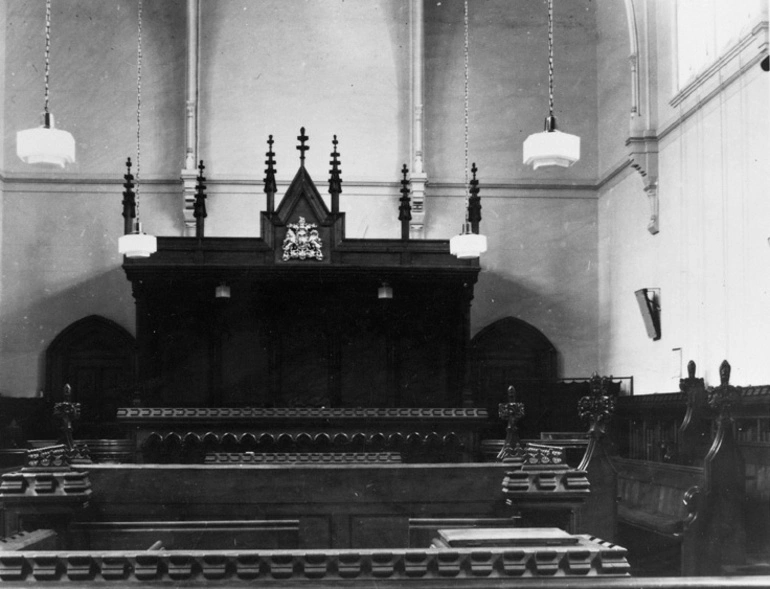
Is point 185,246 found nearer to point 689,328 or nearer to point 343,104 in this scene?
point 343,104

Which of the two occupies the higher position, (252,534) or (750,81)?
(750,81)

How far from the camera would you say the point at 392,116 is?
16.1m

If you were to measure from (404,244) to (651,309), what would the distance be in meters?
3.65

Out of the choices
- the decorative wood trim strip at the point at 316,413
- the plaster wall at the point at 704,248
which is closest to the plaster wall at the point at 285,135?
the plaster wall at the point at 704,248

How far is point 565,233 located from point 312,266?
16.5ft

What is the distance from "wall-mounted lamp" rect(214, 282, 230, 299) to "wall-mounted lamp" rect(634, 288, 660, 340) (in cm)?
584

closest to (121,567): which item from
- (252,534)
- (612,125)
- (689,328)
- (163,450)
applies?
(252,534)

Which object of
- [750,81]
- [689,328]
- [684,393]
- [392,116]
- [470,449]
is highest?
[392,116]

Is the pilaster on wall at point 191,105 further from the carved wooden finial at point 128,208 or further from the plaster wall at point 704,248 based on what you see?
the plaster wall at point 704,248

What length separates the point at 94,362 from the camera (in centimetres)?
1546

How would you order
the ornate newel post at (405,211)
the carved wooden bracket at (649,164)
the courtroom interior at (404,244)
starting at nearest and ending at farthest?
the courtroom interior at (404,244) → the carved wooden bracket at (649,164) → the ornate newel post at (405,211)

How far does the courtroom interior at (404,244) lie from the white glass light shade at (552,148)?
34mm

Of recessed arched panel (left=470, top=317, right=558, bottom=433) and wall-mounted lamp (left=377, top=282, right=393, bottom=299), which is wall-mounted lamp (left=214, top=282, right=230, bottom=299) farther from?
recessed arched panel (left=470, top=317, right=558, bottom=433)

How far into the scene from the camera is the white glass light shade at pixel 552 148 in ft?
25.5
